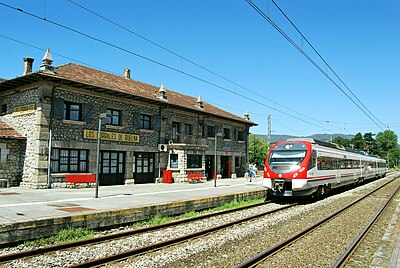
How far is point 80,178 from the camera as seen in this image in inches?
713

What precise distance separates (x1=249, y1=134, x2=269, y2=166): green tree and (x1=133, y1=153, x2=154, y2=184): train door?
46.8 meters

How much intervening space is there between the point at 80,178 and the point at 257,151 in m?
57.6

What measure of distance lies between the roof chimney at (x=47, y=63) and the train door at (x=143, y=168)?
760 cm

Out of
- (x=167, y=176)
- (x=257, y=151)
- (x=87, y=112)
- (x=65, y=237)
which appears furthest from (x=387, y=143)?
(x=65, y=237)

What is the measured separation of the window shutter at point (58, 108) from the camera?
Answer: 17.3 metres

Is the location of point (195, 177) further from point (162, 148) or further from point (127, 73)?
point (127, 73)

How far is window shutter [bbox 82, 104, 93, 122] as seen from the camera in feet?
61.3

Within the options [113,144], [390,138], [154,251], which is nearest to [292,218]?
[154,251]

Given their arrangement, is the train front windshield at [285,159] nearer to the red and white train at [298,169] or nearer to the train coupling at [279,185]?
the red and white train at [298,169]

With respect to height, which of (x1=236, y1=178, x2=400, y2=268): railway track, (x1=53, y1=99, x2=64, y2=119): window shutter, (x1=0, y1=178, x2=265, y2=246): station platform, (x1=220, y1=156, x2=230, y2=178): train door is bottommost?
(x1=236, y1=178, x2=400, y2=268): railway track

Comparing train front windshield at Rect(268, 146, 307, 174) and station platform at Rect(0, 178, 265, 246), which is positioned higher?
train front windshield at Rect(268, 146, 307, 174)

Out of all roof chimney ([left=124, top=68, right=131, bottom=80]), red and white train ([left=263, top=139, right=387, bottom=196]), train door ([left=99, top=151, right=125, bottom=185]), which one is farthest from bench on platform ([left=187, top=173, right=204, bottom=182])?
roof chimney ([left=124, top=68, right=131, bottom=80])

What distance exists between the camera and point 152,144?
22.8 m

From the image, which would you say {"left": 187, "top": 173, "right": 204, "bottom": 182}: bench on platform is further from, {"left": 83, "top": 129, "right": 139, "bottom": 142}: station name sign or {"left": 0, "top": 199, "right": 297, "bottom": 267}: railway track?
{"left": 0, "top": 199, "right": 297, "bottom": 267}: railway track
